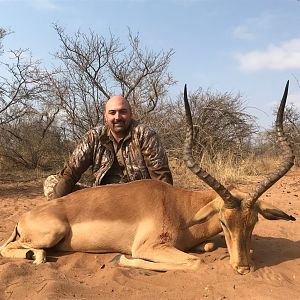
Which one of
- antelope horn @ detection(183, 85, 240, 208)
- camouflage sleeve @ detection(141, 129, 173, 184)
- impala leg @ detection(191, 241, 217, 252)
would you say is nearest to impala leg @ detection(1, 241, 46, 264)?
impala leg @ detection(191, 241, 217, 252)

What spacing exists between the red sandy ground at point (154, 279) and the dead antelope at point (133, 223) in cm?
14

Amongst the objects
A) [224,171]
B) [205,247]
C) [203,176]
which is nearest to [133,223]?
[205,247]

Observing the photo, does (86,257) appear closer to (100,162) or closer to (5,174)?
(100,162)

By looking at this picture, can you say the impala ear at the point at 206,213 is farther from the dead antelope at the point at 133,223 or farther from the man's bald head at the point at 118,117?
the man's bald head at the point at 118,117

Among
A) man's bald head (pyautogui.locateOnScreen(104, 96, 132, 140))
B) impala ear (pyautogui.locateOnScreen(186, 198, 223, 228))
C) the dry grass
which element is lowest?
the dry grass

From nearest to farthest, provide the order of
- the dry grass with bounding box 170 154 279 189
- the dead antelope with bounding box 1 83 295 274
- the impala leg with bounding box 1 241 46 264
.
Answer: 1. the dead antelope with bounding box 1 83 295 274
2. the impala leg with bounding box 1 241 46 264
3. the dry grass with bounding box 170 154 279 189

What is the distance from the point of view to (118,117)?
630 centimetres

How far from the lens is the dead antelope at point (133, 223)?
4.43 metres

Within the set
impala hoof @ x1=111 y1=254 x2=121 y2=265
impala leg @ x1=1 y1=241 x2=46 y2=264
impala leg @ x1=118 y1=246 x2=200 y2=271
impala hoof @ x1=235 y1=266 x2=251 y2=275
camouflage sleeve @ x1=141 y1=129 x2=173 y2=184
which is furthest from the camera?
camouflage sleeve @ x1=141 y1=129 x2=173 y2=184

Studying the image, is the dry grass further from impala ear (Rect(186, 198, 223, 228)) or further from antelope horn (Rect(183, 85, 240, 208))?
antelope horn (Rect(183, 85, 240, 208))

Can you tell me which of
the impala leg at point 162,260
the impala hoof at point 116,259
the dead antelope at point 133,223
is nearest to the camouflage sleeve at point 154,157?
the dead antelope at point 133,223

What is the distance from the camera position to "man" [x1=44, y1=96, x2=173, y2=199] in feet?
20.4

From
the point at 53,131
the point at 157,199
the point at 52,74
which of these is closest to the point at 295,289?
the point at 157,199

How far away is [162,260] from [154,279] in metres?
0.40
